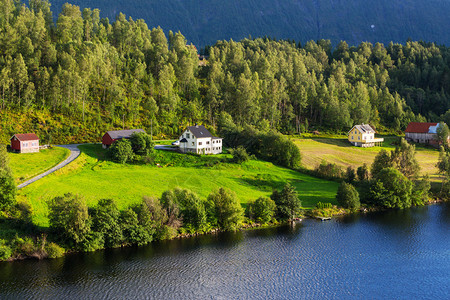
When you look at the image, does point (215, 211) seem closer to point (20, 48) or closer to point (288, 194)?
point (288, 194)

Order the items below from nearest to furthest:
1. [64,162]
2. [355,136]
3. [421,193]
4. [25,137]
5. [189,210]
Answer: [189,210], [421,193], [64,162], [25,137], [355,136]

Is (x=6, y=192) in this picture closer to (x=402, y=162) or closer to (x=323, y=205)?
(x=323, y=205)

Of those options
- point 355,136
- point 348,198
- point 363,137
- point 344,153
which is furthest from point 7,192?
point 363,137

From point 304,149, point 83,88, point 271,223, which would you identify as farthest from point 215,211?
point 83,88

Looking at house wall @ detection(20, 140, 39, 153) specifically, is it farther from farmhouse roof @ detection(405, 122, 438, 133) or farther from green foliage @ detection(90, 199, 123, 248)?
farmhouse roof @ detection(405, 122, 438, 133)

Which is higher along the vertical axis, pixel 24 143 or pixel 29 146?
pixel 24 143

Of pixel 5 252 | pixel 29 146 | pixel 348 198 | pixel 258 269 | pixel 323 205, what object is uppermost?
pixel 29 146

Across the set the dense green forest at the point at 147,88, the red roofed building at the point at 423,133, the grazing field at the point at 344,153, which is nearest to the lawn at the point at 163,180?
the grazing field at the point at 344,153
